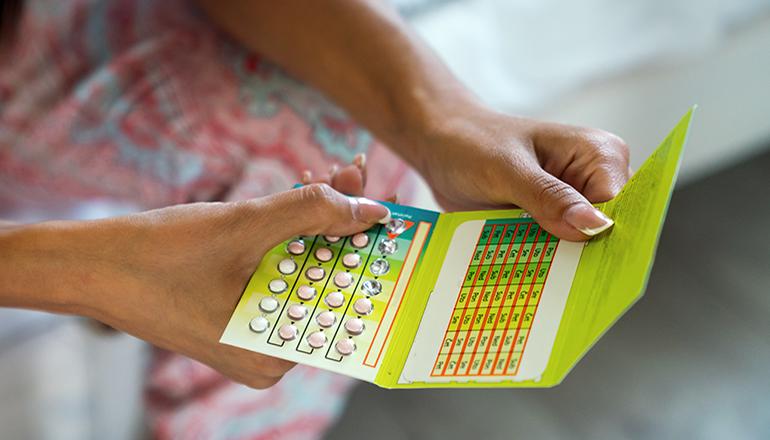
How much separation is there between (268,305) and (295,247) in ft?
0.19

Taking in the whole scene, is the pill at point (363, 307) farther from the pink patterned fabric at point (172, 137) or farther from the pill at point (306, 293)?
the pink patterned fabric at point (172, 137)

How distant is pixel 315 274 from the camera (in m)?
0.64

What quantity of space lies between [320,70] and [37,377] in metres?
0.50

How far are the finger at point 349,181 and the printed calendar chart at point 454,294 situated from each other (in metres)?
0.06

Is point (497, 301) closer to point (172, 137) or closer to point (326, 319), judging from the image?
point (326, 319)

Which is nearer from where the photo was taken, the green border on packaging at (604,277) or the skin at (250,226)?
the green border on packaging at (604,277)

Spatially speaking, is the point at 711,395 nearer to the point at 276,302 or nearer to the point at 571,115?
the point at 571,115

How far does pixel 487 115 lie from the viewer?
75cm

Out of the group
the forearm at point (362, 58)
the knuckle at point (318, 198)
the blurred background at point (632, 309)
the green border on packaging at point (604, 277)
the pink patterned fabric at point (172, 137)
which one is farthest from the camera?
the blurred background at point (632, 309)

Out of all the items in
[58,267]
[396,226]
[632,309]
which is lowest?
[632,309]

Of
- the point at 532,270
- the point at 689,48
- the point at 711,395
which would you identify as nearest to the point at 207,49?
the point at 532,270

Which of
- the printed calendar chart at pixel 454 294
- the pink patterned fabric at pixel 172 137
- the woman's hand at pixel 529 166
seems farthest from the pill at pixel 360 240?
the pink patterned fabric at pixel 172 137

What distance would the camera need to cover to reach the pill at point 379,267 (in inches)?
25.4

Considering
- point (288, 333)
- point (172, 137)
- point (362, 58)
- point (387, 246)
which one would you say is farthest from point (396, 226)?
point (172, 137)
